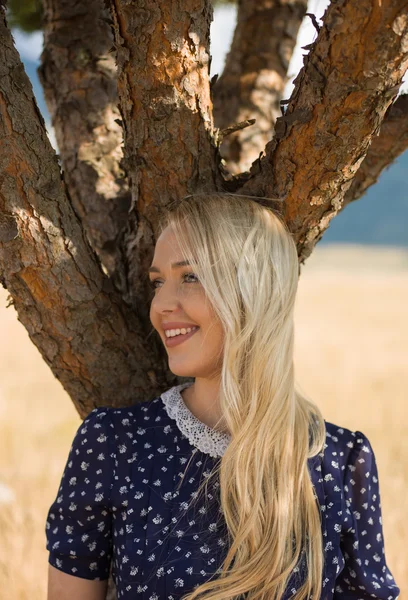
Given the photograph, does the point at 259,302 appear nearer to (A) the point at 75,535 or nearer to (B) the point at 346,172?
(B) the point at 346,172

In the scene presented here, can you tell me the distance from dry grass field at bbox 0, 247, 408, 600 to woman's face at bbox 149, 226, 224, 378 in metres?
0.79

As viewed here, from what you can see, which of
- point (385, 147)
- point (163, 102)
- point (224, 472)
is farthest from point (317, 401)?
point (163, 102)

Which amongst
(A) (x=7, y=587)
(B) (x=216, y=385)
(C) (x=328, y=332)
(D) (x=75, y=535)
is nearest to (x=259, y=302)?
(B) (x=216, y=385)

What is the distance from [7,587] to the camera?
3.25 meters

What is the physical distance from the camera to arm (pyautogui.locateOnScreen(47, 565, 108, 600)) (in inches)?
70.9

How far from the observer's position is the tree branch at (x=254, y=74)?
2.79m

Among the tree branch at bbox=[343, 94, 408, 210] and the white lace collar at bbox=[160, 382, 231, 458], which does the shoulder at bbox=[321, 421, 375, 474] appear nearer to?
the white lace collar at bbox=[160, 382, 231, 458]

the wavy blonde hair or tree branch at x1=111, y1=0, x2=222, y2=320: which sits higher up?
tree branch at x1=111, y1=0, x2=222, y2=320

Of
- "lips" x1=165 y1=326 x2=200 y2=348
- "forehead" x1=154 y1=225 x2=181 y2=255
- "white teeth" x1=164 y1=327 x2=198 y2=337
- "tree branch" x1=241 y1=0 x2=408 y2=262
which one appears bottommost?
"lips" x1=165 y1=326 x2=200 y2=348

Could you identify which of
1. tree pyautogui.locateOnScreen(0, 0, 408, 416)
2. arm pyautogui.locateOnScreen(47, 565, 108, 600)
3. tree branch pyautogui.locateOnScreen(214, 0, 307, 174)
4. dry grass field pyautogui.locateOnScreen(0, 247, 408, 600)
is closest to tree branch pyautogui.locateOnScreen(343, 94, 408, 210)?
tree pyautogui.locateOnScreen(0, 0, 408, 416)

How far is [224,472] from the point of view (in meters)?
1.77

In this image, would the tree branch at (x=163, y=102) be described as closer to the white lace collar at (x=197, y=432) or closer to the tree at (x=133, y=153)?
the tree at (x=133, y=153)

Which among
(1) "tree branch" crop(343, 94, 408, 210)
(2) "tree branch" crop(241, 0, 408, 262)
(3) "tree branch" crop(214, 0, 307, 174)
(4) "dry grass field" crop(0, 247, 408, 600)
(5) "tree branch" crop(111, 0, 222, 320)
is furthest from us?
(4) "dry grass field" crop(0, 247, 408, 600)

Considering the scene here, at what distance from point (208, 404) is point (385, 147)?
3.63 ft
